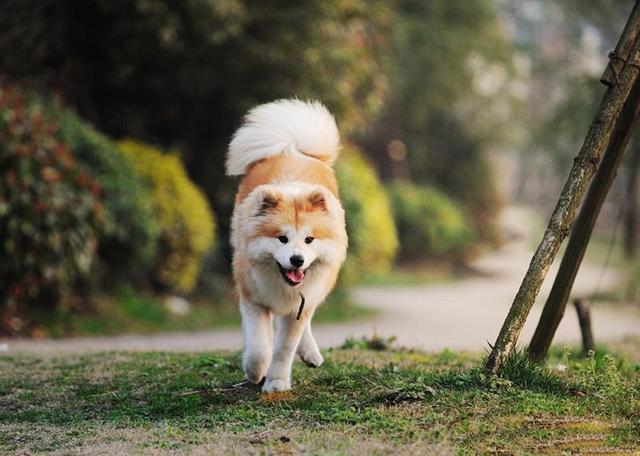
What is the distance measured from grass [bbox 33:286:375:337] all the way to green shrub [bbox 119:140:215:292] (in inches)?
18.4

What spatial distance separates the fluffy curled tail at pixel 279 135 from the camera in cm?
609

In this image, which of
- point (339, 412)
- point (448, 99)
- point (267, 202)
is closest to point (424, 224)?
point (448, 99)

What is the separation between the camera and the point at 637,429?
15.4 feet

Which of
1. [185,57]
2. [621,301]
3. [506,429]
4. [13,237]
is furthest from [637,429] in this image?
[621,301]

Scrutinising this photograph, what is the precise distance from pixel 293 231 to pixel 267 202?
0.22 m

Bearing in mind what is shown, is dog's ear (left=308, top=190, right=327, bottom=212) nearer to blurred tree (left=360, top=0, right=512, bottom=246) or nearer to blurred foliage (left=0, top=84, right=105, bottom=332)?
blurred foliage (left=0, top=84, right=105, bottom=332)

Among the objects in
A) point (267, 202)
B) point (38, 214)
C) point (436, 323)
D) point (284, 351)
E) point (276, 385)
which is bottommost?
point (276, 385)

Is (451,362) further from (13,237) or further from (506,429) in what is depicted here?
(13,237)

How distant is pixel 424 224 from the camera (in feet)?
79.5

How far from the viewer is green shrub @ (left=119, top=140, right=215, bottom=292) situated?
1295cm

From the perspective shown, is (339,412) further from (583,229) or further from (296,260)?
(583,229)

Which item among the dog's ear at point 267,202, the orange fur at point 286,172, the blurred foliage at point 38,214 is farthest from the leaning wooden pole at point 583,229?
the blurred foliage at point 38,214

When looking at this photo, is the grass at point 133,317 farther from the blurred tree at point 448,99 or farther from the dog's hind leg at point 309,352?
the blurred tree at point 448,99

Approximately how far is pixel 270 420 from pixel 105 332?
23.1ft
